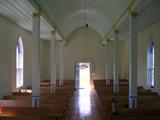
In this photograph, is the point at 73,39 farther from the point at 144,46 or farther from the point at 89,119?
the point at 89,119

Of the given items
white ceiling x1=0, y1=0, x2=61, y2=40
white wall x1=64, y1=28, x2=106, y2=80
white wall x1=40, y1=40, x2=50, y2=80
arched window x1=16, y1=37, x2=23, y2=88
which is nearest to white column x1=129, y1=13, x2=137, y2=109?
white ceiling x1=0, y1=0, x2=61, y2=40

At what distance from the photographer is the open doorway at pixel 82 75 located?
59.5ft

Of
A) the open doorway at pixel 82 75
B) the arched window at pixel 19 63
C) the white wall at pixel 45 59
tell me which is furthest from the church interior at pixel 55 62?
the open doorway at pixel 82 75

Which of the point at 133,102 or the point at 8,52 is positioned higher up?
the point at 8,52

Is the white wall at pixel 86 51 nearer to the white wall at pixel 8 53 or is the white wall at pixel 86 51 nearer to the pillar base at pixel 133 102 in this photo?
the white wall at pixel 8 53

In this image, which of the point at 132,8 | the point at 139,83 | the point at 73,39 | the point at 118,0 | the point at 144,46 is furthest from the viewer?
the point at 73,39

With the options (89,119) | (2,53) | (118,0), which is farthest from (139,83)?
(2,53)

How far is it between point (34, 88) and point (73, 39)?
11274 millimetres

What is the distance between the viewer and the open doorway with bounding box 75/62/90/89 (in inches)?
714

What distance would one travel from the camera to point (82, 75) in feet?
60.0

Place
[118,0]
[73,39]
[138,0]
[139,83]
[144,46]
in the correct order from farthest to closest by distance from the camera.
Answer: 1. [73,39]
2. [139,83]
3. [144,46]
4. [118,0]
5. [138,0]

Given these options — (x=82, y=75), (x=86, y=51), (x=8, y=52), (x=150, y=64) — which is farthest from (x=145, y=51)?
(x=82, y=75)

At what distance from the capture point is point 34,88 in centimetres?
694

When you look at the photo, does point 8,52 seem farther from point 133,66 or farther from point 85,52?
point 85,52
